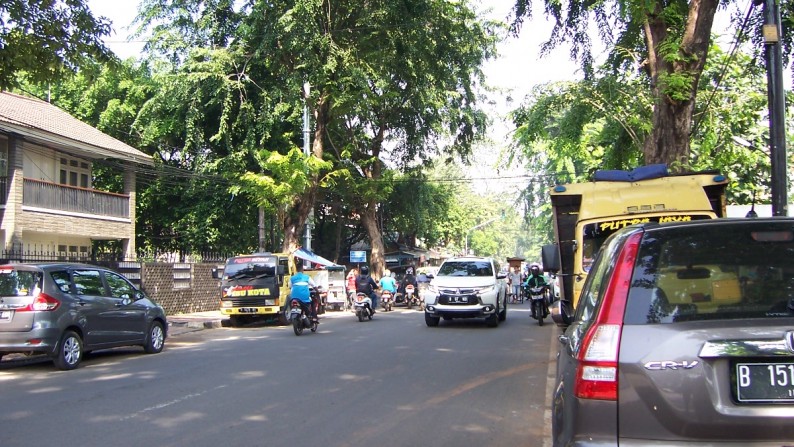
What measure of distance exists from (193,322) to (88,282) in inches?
321

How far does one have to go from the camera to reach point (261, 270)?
1958 centimetres

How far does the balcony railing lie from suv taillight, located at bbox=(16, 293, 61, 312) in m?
13.7

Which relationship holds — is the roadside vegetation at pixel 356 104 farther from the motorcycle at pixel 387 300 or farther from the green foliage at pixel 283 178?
the motorcycle at pixel 387 300

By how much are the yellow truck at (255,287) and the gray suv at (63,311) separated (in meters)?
6.61

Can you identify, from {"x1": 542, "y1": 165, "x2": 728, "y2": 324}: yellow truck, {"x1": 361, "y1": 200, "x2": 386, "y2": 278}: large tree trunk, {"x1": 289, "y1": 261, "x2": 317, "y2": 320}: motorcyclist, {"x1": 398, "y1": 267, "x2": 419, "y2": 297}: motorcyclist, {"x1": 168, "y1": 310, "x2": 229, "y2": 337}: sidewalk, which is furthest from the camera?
{"x1": 361, "y1": 200, "x2": 386, "y2": 278}: large tree trunk

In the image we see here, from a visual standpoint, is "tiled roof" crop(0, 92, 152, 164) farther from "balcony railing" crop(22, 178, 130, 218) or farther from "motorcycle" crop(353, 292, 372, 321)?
"motorcycle" crop(353, 292, 372, 321)

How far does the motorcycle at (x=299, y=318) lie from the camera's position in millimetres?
15836

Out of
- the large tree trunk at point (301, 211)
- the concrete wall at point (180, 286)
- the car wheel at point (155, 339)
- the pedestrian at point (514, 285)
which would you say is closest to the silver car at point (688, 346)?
the car wheel at point (155, 339)

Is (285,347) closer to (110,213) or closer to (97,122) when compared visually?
(110,213)

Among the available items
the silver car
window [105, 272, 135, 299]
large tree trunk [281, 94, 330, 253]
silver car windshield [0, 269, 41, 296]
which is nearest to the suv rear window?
the silver car

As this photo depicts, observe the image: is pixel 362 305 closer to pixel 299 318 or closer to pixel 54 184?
pixel 299 318

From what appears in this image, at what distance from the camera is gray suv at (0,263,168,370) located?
34.3ft

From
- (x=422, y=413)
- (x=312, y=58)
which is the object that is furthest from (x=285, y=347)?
(x=312, y=58)

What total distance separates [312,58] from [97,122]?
15.3 metres
